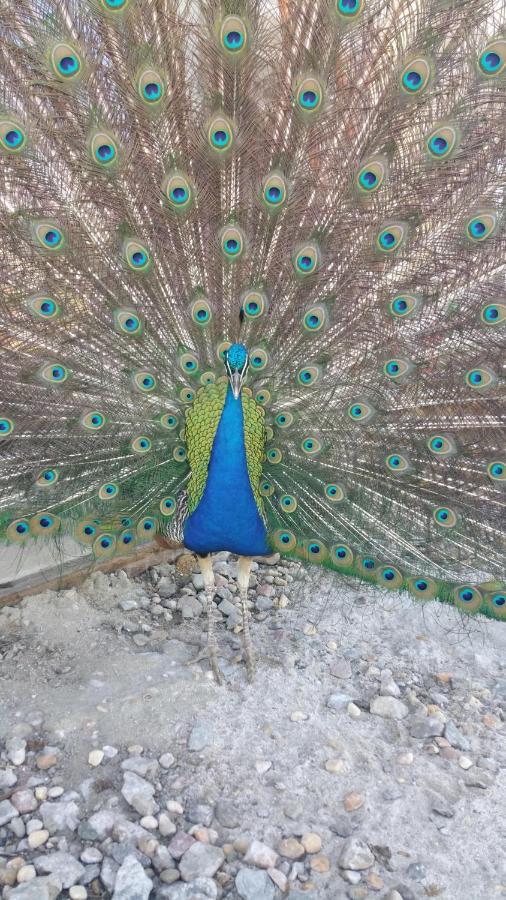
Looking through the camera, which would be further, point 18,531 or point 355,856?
point 18,531

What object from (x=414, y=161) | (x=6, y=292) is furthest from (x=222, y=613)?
(x=414, y=161)

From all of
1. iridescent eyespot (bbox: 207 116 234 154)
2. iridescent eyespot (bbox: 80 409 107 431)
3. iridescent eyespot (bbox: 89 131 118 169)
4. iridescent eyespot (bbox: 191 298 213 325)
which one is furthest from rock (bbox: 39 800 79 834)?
iridescent eyespot (bbox: 207 116 234 154)

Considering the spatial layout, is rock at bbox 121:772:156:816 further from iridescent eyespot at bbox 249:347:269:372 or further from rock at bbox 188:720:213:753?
iridescent eyespot at bbox 249:347:269:372

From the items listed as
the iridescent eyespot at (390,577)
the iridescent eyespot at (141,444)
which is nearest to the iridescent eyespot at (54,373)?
the iridescent eyespot at (141,444)

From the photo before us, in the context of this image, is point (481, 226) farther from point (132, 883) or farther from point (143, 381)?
point (132, 883)

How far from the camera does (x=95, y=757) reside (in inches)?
92.8

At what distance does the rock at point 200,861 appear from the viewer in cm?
196

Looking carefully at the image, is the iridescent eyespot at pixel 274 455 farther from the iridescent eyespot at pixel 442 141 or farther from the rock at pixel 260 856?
the rock at pixel 260 856

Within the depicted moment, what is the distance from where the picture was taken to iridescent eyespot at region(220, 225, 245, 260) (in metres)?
2.59

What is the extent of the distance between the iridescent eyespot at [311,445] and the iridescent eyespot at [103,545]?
925 millimetres

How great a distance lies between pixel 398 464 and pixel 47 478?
1.47 m

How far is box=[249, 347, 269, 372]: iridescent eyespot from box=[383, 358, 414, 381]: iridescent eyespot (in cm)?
51

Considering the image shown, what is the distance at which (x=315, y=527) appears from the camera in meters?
2.84

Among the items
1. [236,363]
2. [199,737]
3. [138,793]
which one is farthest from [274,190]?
[138,793]
